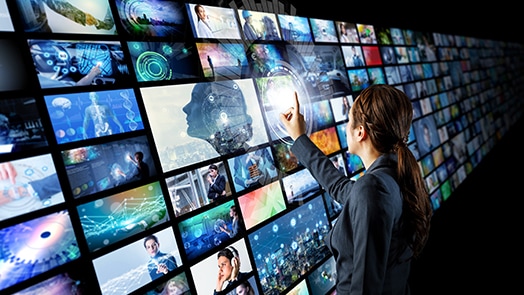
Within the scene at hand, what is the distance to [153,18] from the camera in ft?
3.61

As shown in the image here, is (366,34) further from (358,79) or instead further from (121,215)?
(121,215)

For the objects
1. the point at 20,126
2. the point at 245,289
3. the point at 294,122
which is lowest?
the point at 245,289

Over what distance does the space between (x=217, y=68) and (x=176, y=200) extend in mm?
538

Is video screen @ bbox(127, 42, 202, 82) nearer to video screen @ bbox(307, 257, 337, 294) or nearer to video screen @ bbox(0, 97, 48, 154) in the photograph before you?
video screen @ bbox(0, 97, 48, 154)

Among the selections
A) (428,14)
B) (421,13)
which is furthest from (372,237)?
(428,14)

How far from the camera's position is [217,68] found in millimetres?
1243

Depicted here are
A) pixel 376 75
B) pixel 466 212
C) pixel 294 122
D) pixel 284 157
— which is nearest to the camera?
pixel 294 122

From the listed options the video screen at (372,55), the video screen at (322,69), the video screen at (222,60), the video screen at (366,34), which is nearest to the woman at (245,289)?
the video screen at (222,60)

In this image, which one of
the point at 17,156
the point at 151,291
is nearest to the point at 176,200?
the point at 151,291

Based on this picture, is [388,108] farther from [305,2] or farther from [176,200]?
[305,2]

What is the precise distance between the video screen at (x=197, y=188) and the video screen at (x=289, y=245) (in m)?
0.24

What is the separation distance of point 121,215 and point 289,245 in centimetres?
75

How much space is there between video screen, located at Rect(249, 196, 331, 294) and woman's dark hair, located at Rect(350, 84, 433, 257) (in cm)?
54

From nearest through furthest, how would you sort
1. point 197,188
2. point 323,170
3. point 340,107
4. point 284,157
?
point 197,188 < point 323,170 < point 284,157 < point 340,107
